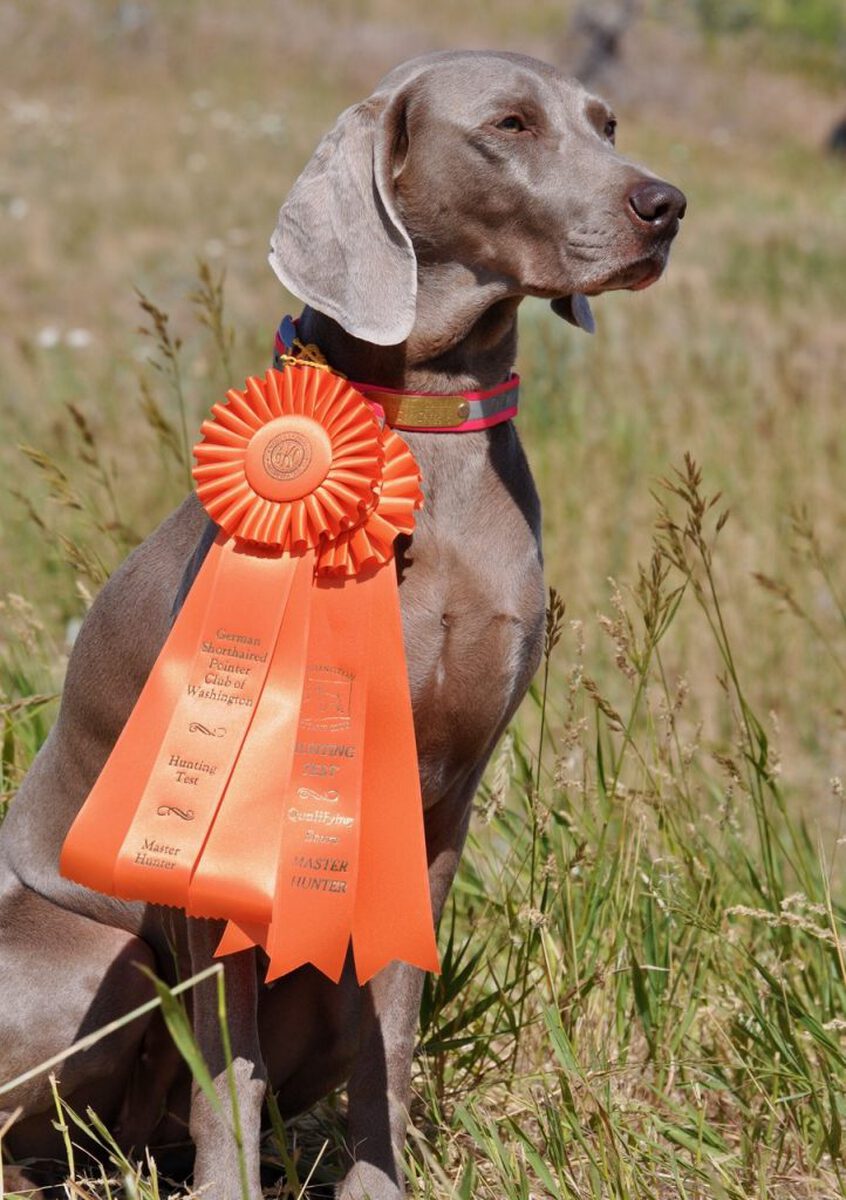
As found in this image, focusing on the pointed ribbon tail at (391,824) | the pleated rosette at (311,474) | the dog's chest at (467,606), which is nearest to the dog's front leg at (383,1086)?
the pointed ribbon tail at (391,824)

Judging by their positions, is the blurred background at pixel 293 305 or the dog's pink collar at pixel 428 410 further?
the blurred background at pixel 293 305

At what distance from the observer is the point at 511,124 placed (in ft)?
7.27

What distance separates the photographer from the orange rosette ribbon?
204 centimetres

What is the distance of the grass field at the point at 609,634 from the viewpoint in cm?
226

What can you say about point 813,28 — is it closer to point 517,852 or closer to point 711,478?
point 711,478

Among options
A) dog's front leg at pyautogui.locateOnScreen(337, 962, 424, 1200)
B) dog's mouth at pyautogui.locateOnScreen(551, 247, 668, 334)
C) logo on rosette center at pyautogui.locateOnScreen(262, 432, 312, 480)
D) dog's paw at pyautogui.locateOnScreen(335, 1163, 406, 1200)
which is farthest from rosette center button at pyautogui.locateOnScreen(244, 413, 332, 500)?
dog's paw at pyautogui.locateOnScreen(335, 1163, 406, 1200)

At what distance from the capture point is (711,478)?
547cm

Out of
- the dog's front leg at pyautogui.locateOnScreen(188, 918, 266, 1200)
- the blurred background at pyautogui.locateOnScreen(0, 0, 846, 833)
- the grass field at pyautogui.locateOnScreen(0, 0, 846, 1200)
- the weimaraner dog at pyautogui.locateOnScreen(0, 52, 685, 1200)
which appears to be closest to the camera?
the dog's front leg at pyautogui.locateOnScreen(188, 918, 266, 1200)

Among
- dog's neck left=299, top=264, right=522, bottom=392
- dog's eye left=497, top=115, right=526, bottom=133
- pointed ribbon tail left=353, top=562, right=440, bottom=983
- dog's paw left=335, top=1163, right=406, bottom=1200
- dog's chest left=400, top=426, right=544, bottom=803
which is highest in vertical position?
dog's eye left=497, top=115, right=526, bottom=133

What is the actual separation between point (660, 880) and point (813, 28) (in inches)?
1138

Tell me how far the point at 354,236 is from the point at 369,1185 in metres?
1.33

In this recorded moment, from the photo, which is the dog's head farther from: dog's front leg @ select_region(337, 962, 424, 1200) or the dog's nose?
dog's front leg @ select_region(337, 962, 424, 1200)

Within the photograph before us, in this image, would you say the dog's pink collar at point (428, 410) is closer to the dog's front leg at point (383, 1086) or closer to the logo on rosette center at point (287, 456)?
the logo on rosette center at point (287, 456)

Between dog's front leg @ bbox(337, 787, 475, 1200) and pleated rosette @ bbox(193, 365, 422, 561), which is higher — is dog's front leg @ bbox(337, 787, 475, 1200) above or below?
below
